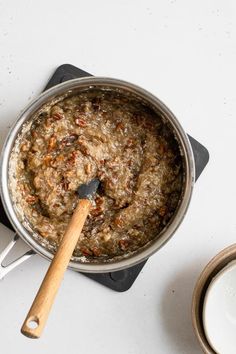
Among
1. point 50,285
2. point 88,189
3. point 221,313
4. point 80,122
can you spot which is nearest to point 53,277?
point 50,285

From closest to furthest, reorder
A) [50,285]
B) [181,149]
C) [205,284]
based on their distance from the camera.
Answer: [50,285]
[181,149]
[205,284]

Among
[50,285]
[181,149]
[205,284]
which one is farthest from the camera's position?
[205,284]

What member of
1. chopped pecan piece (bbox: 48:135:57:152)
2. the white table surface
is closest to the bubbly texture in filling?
chopped pecan piece (bbox: 48:135:57:152)

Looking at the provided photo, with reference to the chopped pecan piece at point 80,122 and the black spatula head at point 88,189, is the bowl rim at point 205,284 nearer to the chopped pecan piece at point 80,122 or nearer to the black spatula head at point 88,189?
the black spatula head at point 88,189

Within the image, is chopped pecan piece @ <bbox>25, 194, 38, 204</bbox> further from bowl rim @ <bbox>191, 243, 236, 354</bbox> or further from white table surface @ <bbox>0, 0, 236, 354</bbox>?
bowl rim @ <bbox>191, 243, 236, 354</bbox>

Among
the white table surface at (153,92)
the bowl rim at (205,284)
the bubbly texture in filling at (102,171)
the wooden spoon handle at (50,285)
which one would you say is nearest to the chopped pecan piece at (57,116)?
the bubbly texture in filling at (102,171)

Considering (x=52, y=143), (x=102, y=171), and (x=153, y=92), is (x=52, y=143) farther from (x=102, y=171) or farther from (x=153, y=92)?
(x=153, y=92)

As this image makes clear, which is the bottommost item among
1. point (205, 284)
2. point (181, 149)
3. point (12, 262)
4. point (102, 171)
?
point (12, 262)
